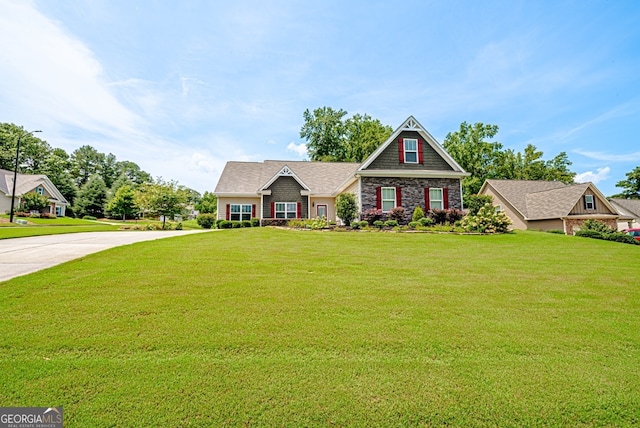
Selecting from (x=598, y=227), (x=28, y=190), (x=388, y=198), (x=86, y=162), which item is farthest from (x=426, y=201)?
(x=86, y=162)

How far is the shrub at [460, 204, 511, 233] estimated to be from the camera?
620 inches

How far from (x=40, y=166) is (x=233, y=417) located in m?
76.2

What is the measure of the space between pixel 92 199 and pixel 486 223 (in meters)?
58.3

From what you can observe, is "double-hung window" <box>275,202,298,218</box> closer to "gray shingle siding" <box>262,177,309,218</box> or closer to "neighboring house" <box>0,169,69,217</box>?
"gray shingle siding" <box>262,177,309,218</box>

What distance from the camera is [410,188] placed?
1967 cm

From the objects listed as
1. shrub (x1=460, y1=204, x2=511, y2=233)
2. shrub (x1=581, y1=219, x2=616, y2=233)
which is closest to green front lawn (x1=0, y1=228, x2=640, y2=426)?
shrub (x1=460, y1=204, x2=511, y2=233)

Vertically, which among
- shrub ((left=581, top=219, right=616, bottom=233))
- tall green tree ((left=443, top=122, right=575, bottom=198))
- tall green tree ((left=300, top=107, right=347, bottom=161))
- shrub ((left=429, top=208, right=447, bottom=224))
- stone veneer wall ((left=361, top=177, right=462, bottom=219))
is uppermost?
tall green tree ((left=300, top=107, right=347, bottom=161))

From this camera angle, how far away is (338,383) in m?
→ 2.93

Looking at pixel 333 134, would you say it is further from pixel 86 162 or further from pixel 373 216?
pixel 86 162

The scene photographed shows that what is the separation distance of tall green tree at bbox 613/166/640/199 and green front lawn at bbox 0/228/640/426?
205 ft

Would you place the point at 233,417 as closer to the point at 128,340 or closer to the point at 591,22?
the point at 128,340

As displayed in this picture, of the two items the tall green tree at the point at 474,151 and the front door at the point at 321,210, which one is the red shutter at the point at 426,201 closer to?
the front door at the point at 321,210

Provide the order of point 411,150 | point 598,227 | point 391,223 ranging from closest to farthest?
point 598,227, point 391,223, point 411,150

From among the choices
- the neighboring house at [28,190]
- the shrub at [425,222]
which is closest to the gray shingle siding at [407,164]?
the shrub at [425,222]
